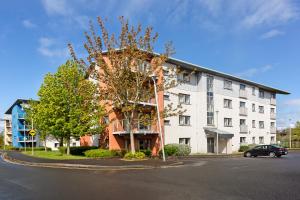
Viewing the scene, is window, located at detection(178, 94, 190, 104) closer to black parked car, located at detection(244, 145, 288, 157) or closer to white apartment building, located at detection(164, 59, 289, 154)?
white apartment building, located at detection(164, 59, 289, 154)

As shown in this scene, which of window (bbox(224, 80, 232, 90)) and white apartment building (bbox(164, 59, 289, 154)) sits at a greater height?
window (bbox(224, 80, 232, 90))

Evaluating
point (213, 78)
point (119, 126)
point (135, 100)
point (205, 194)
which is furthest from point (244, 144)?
point (205, 194)

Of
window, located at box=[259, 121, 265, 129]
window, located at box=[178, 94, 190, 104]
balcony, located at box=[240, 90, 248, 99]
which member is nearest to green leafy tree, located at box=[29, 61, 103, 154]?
window, located at box=[178, 94, 190, 104]

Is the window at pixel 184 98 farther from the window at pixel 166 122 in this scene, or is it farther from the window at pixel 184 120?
the window at pixel 166 122

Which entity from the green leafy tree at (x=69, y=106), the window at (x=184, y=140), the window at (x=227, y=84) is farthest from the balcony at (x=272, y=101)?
the green leafy tree at (x=69, y=106)

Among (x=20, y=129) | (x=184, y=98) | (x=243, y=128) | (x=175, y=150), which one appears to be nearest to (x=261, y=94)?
(x=243, y=128)

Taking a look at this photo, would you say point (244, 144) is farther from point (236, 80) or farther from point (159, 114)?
point (159, 114)

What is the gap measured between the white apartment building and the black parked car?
211 inches

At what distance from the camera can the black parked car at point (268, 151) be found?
34406 mm

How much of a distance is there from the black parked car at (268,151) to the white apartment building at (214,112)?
5.35 meters

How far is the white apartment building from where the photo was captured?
1508 inches

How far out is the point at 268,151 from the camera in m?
34.9

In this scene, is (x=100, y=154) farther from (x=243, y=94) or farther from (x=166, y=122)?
(x=243, y=94)

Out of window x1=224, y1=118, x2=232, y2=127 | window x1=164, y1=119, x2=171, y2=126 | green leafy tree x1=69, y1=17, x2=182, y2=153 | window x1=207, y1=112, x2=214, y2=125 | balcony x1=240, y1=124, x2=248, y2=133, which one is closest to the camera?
green leafy tree x1=69, y1=17, x2=182, y2=153
